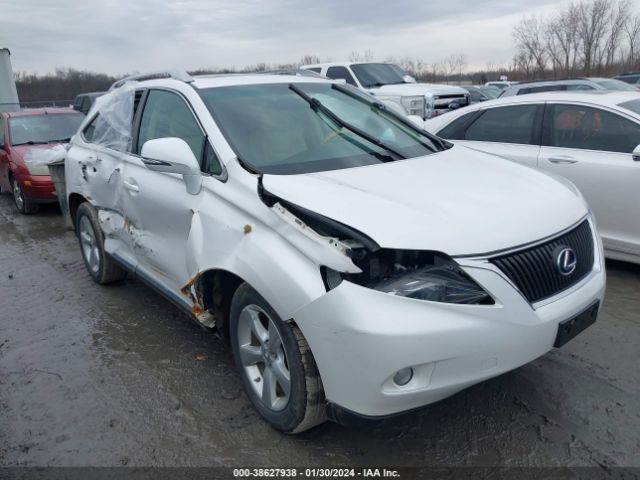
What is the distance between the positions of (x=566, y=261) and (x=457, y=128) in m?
3.76

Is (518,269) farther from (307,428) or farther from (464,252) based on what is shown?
(307,428)

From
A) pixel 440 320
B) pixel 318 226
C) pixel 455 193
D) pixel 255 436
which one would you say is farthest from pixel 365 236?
pixel 255 436

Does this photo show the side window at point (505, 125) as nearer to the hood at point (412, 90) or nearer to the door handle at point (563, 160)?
the door handle at point (563, 160)

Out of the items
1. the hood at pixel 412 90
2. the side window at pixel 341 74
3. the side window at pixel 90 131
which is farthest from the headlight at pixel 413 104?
the side window at pixel 90 131

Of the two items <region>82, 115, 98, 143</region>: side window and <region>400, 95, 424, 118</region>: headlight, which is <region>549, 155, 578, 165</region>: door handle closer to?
<region>82, 115, 98, 143</region>: side window

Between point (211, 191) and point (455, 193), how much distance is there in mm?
1329

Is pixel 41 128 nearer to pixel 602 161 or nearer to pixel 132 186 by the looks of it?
pixel 132 186

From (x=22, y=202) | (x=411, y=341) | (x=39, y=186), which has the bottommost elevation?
(x=22, y=202)

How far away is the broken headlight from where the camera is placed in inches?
90.4

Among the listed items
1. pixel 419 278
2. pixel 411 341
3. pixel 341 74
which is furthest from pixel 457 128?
pixel 341 74

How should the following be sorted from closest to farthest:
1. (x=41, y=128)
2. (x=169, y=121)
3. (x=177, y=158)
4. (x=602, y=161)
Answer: (x=177, y=158), (x=169, y=121), (x=602, y=161), (x=41, y=128)

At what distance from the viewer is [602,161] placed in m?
4.79

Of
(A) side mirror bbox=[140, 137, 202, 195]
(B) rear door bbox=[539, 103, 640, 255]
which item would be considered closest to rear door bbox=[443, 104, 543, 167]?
(B) rear door bbox=[539, 103, 640, 255]

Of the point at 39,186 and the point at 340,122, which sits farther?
the point at 39,186
